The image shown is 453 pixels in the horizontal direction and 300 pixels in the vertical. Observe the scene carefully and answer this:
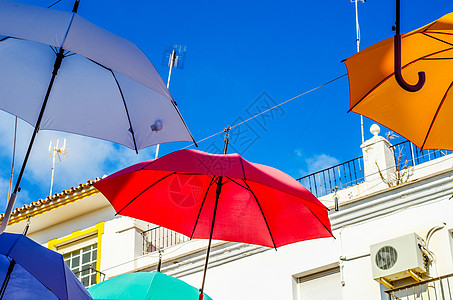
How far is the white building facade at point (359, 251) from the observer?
11922 mm

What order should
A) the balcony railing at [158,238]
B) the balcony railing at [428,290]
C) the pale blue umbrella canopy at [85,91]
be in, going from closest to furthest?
the pale blue umbrella canopy at [85,91] → the balcony railing at [428,290] → the balcony railing at [158,238]

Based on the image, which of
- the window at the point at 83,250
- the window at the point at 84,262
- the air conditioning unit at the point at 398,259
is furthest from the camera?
the window at the point at 83,250

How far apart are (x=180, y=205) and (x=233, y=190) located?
2.12 feet

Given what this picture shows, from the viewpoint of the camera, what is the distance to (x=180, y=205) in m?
9.39

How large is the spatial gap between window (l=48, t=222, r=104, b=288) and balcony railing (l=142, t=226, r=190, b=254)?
1122 mm

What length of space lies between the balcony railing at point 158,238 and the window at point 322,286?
3178 millimetres

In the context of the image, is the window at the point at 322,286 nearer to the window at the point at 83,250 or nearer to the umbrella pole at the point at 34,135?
the window at the point at 83,250

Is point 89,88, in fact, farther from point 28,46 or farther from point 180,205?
point 180,205

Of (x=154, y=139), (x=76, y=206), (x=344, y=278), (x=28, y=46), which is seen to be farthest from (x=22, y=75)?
(x=76, y=206)

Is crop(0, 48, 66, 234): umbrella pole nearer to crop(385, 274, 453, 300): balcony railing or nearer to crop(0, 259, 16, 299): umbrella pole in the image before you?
crop(0, 259, 16, 299): umbrella pole

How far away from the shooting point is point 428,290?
11.6 metres

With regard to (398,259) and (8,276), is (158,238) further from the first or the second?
(8,276)

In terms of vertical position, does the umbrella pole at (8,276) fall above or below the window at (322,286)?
below

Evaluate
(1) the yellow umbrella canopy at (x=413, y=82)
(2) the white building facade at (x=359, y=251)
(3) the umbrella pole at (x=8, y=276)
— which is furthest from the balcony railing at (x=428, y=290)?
(3) the umbrella pole at (x=8, y=276)
